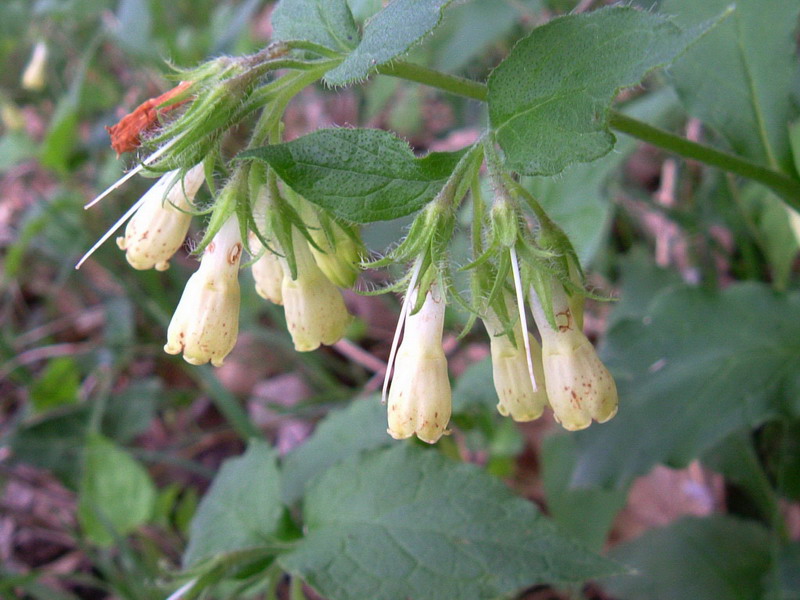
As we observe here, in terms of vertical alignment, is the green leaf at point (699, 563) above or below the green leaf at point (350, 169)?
below

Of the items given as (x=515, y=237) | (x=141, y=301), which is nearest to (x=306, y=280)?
(x=515, y=237)

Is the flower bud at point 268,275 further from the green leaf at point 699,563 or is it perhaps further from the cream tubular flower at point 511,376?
the green leaf at point 699,563

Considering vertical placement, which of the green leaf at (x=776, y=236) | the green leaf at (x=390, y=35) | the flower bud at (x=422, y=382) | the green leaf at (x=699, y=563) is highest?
the green leaf at (x=390, y=35)

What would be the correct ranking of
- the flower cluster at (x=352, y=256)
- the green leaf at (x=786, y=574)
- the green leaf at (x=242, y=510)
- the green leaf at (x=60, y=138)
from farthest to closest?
1. the green leaf at (x=60, y=138)
2. the green leaf at (x=786, y=574)
3. the green leaf at (x=242, y=510)
4. the flower cluster at (x=352, y=256)

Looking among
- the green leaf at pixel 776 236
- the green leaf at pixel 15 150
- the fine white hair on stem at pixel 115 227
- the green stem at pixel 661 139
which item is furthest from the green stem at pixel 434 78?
the green leaf at pixel 15 150

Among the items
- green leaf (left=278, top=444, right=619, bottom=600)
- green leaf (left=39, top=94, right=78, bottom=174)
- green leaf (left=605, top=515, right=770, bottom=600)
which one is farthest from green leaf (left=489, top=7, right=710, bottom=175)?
green leaf (left=39, top=94, right=78, bottom=174)

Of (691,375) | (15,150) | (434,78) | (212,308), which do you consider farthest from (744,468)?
(15,150)

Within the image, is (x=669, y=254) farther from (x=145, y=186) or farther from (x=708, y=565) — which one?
(x=145, y=186)
